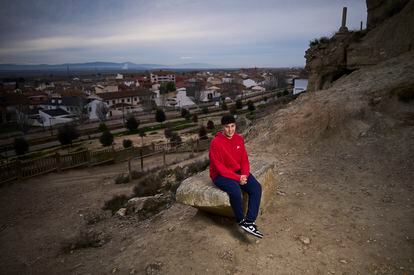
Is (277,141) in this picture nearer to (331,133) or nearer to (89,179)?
(331,133)

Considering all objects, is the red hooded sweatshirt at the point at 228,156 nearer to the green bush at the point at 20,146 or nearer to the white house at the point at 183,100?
the green bush at the point at 20,146

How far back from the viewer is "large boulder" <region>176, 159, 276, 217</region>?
4777 millimetres

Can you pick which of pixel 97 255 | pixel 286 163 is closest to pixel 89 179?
pixel 97 255

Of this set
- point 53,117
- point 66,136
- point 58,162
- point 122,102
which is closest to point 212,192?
point 58,162

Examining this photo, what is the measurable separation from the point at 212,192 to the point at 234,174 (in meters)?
0.51

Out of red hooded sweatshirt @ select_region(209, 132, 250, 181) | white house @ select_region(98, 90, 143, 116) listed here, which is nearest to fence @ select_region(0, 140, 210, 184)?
red hooded sweatshirt @ select_region(209, 132, 250, 181)

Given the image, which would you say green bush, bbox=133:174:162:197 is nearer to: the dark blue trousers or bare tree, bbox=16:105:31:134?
the dark blue trousers

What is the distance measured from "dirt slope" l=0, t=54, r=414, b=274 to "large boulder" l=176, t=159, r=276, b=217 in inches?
11.2

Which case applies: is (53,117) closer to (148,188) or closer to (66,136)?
(66,136)

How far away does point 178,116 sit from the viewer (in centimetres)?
5506

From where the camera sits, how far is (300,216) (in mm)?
5152

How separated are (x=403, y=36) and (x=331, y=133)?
24.2 feet

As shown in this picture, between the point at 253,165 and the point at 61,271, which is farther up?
the point at 253,165

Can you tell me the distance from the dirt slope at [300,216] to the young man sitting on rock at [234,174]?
481mm
